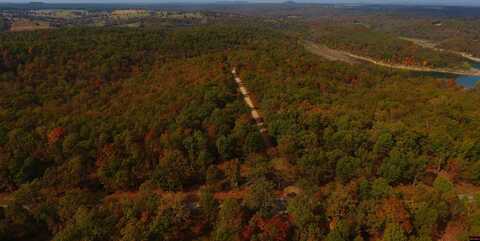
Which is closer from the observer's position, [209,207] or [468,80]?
[209,207]

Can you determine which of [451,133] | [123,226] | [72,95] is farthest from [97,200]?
[451,133]

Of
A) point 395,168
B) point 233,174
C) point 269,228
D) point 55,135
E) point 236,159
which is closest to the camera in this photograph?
point 269,228

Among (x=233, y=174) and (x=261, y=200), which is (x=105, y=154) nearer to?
(x=233, y=174)

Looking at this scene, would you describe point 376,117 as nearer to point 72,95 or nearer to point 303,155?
point 303,155

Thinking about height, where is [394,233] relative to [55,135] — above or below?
below

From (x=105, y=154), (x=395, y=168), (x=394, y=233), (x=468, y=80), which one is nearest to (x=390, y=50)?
(x=468, y=80)

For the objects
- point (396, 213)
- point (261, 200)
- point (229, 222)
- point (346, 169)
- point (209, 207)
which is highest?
point (396, 213)

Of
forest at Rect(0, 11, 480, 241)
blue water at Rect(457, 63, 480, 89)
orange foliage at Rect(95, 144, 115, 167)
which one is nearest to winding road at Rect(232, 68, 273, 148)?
forest at Rect(0, 11, 480, 241)

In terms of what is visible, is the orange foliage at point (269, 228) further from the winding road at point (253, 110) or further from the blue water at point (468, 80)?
the blue water at point (468, 80)
